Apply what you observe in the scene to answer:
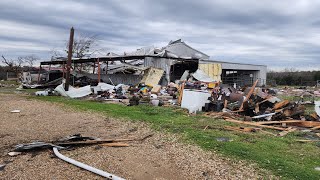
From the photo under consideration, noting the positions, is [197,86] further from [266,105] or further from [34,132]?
[34,132]

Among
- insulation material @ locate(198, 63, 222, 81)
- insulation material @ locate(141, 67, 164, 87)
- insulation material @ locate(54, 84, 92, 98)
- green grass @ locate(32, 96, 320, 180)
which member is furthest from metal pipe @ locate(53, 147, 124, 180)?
insulation material @ locate(198, 63, 222, 81)

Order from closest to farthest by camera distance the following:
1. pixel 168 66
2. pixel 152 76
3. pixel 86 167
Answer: pixel 86 167 < pixel 152 76 < pixel 168 66

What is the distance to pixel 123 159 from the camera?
6125 millimetres

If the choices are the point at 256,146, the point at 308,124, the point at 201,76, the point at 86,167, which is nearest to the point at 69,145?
the point at 86,167

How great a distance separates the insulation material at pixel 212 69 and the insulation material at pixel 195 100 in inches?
509

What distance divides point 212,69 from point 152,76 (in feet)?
17.4

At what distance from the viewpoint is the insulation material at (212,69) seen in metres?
26.9

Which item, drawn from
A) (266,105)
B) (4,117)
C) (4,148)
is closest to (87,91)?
(4,117)

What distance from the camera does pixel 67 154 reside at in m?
6.38

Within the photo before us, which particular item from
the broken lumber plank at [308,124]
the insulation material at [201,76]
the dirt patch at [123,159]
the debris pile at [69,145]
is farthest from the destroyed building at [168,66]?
the debris pile at [69,145]

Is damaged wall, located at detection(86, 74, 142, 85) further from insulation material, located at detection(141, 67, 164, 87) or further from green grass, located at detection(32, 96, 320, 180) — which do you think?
green grass, located at detection(32, 96, 320, 180)

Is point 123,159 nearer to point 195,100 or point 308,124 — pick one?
point 308,124

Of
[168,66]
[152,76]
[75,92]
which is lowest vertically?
[75,92]

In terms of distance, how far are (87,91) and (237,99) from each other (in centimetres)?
1085
